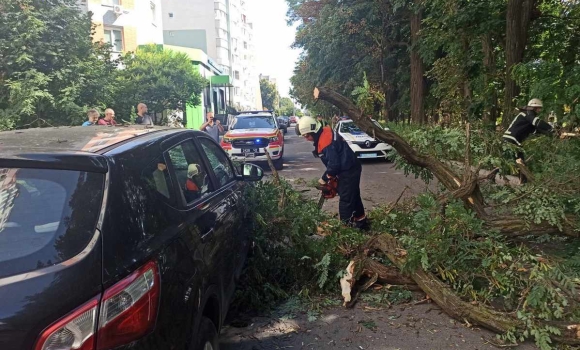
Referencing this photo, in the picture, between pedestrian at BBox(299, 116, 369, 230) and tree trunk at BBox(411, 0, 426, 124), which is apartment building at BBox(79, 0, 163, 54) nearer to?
tree trunk at BBox(411, 0, 426, 124)

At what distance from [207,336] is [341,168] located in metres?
3.61

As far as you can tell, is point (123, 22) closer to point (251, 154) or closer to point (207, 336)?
point (251, 154)

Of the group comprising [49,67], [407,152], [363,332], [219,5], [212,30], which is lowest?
[363,332]

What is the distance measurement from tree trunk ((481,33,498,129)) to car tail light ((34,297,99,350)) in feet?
38.6

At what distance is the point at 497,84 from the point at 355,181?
801 centimetres

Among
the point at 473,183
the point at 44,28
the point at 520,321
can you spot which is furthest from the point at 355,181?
the point at 44,28

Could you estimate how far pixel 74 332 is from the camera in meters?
1.56

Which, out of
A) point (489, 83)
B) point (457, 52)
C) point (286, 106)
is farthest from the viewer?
point (286, 106)

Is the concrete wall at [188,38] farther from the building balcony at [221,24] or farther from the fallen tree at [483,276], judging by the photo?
the fallen tree at [483,276]

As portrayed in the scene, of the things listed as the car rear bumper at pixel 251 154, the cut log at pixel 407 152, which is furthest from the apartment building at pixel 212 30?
the cut log at pixel 407 152

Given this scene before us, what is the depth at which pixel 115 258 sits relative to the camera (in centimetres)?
177

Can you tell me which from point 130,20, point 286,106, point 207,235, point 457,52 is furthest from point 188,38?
point 286,106

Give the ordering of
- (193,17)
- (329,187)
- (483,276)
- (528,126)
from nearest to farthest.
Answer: (483,276)
(329,187)
(528,126)
(193,17)

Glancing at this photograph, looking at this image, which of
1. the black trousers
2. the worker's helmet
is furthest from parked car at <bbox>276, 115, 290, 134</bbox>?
the worker's helmet
